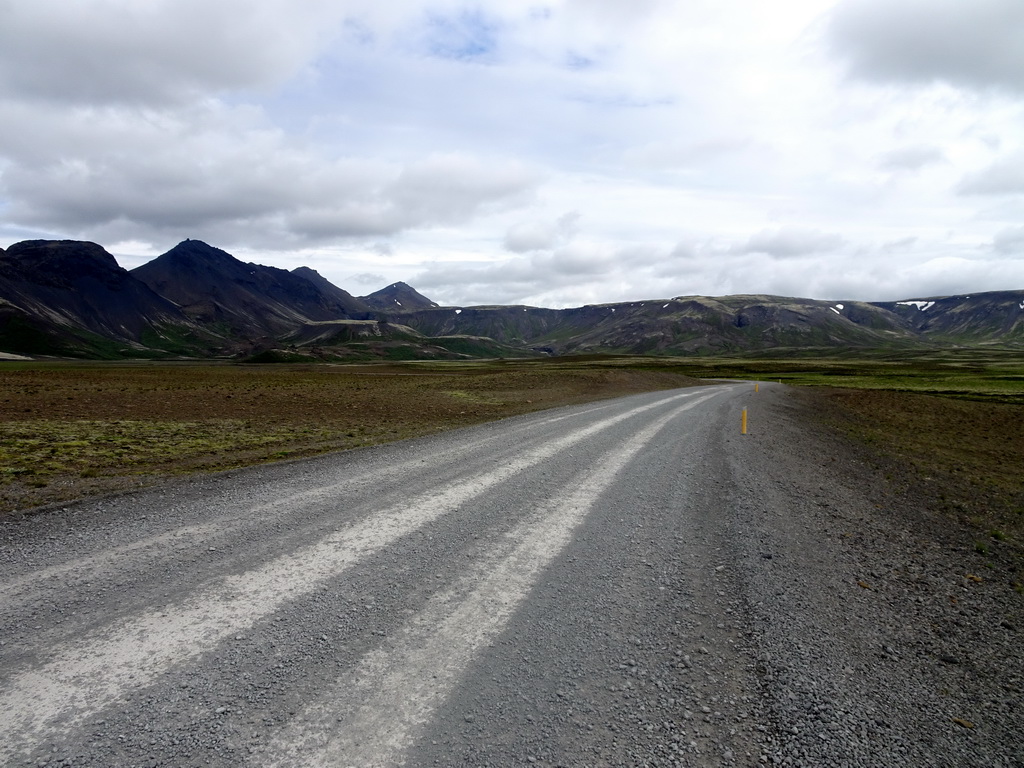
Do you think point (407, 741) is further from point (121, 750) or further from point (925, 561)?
point (925, 561)

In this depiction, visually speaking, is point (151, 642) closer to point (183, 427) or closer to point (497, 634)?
point (497, 634)

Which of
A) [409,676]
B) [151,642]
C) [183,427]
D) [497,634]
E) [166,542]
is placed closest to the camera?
[409,676]

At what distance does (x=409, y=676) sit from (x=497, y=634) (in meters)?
1.03

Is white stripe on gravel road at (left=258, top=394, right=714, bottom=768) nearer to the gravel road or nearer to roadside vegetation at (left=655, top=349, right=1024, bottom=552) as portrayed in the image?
the gravel road

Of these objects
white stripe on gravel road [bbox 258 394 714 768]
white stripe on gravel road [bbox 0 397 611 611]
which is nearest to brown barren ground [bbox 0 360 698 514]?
white stripe on gravel road [bbox 0 397 611 611]

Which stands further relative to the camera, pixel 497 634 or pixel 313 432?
pixel 313 432

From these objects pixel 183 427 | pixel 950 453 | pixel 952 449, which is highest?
pixel 183 427

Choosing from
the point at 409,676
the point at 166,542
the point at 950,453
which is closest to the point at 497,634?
the point at 409,676

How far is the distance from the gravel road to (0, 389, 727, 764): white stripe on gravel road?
0.08 feet

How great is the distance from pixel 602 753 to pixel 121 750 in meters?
3.30

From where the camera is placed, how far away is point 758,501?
10.5 meters

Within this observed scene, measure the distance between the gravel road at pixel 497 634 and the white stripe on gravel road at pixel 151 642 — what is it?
2cm

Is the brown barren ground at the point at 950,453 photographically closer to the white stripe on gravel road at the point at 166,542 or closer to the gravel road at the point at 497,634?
the gravel road at the point at 497,634

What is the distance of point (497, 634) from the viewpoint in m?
5.18
